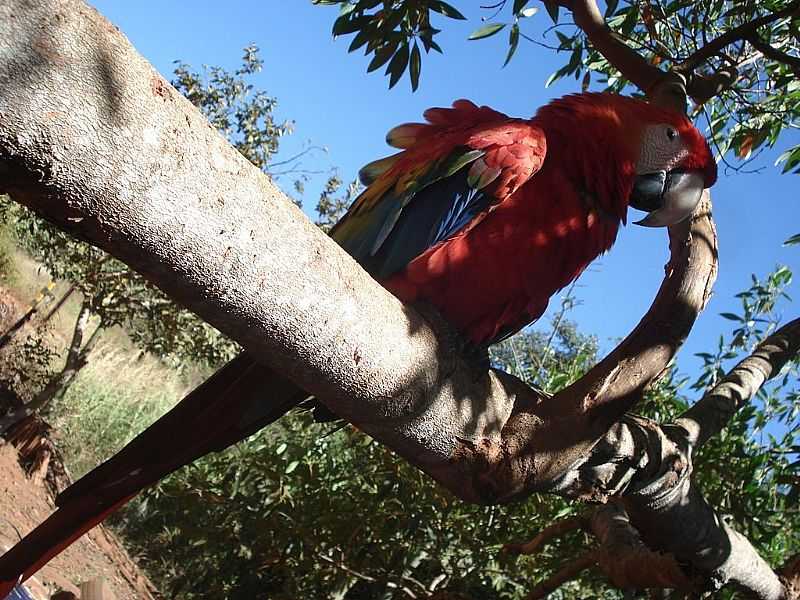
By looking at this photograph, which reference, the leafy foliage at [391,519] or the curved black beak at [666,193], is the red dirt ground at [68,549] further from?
the curved black beak at [666,193]

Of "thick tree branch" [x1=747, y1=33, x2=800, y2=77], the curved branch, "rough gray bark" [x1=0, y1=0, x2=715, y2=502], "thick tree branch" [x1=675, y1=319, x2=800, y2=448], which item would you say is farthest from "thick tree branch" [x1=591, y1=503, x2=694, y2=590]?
"thick tree branch" [x1=747, y1=33, x2=800, y2=77]

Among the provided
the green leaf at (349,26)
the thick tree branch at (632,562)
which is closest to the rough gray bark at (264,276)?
the thick tree branch at (632,562)

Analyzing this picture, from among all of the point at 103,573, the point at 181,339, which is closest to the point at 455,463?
the point at 103,573

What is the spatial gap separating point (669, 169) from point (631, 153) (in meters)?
0.20

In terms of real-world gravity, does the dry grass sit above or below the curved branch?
below

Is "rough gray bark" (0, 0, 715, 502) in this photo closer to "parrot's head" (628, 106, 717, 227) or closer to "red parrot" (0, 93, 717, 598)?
"red parrot" (0, 93, 717, 598)

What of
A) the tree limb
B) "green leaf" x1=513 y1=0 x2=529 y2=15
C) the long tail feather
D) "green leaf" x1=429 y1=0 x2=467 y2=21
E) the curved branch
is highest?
the tree limb

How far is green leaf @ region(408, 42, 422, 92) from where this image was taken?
2.36 meters

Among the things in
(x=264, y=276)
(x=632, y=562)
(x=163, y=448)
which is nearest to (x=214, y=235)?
(x=264, y=276)

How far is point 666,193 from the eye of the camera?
6.42 ft

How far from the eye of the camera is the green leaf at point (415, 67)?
7.74 feet

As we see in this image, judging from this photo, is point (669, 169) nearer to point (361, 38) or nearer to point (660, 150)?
point (660, 150)

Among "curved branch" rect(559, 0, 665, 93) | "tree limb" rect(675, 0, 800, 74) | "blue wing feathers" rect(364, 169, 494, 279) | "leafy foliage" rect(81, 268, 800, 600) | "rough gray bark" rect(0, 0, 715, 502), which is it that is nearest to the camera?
"rough gray bark" rect(0, 0, 715, 502)


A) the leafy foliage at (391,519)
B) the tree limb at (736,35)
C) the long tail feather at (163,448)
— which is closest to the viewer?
the long tail feather at (163,448)
